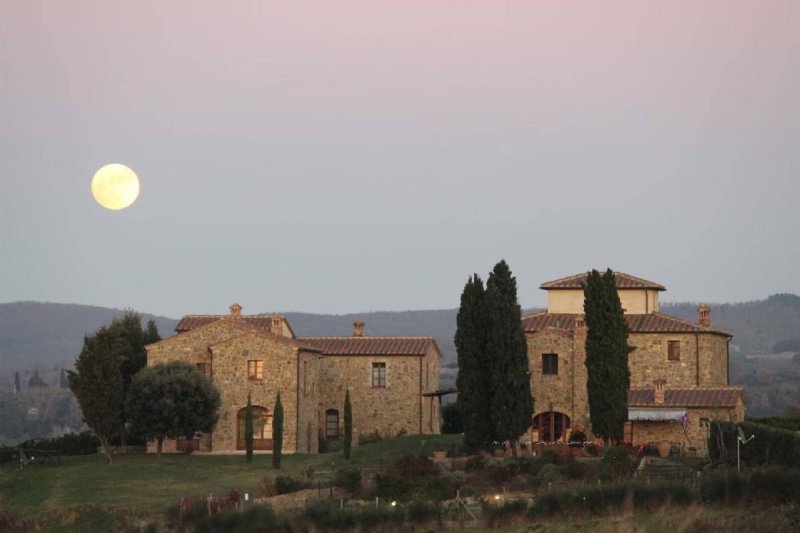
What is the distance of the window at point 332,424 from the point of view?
214ft

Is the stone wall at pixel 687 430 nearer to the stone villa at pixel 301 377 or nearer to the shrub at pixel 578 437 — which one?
the shrub at pixel 578 437

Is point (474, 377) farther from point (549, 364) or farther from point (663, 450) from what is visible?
point (663, 450)

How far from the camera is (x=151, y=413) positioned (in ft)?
191

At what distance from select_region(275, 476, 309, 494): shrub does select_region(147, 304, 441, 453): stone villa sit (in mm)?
A: 12929

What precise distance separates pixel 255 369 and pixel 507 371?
41.0 ft

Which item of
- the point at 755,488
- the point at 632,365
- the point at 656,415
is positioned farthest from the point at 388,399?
the point at 755,488

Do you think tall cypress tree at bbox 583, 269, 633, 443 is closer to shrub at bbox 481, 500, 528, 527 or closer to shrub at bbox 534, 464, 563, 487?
shrub at bbox 534, 464, 563, 487

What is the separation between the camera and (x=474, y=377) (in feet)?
177

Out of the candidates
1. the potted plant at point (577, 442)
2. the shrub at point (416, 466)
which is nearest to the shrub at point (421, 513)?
the shrub at point (416, 466)

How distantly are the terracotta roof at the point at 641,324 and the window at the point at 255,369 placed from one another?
1120cm

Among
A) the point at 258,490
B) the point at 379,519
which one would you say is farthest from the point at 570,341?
the point at 379,519

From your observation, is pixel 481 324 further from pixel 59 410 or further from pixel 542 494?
pixel 59 410

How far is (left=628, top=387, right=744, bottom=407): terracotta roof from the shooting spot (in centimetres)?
5378

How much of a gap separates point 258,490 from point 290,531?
7.83 meters
